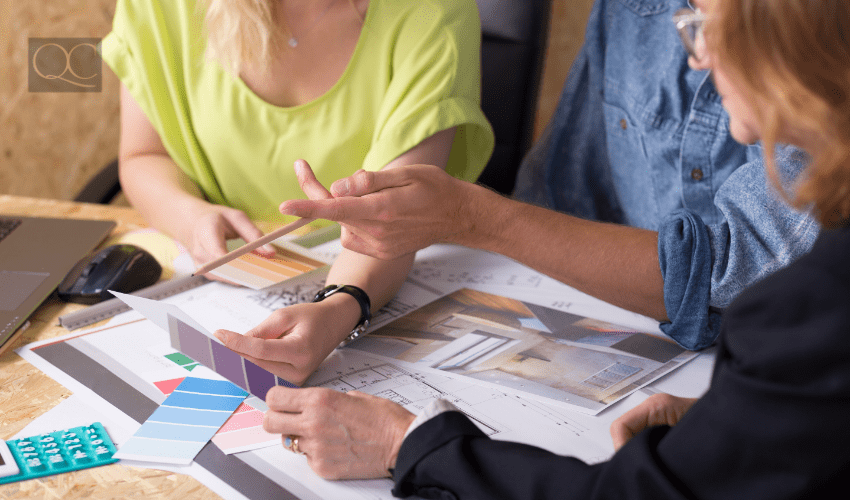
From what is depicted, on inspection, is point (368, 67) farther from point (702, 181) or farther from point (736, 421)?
point (736, 421)

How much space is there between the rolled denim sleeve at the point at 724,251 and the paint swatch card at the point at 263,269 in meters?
0.51

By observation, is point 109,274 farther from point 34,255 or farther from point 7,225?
point 7,225

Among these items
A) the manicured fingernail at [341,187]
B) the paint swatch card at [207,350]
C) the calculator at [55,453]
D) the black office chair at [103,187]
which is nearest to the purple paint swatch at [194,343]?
the paint swatch card at [207,350]

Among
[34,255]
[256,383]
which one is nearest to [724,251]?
[256,383]

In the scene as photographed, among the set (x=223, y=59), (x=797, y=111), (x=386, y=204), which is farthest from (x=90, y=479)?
(x=223, y=59)

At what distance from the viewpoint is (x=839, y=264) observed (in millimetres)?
426

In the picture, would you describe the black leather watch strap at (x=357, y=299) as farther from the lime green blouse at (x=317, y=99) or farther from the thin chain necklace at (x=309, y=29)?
the thin chain necklace at (x=309, y=29)

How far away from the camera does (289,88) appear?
46.0 inches

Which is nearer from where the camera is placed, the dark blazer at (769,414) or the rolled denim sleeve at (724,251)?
the dark blazer at (769,414)

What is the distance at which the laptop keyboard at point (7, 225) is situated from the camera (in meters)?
1.07

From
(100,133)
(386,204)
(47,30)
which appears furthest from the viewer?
(100,133)

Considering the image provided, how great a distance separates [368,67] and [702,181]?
1.94 ft

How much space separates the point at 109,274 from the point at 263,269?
0.21 meters

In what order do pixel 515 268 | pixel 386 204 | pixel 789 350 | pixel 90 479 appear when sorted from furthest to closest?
pixel 515 268
pixel 386 204
pixel 90 479
pixel 789 350
